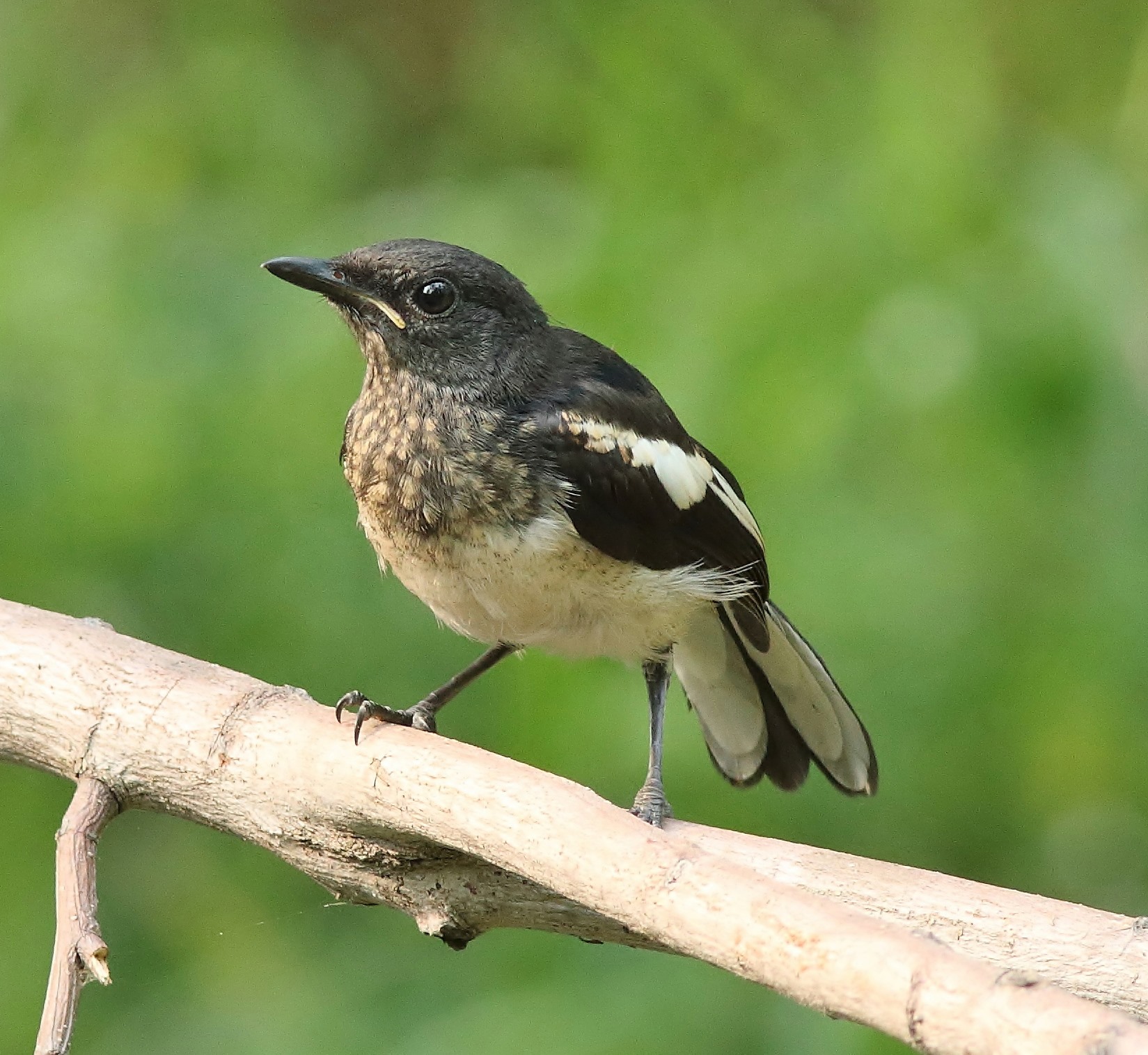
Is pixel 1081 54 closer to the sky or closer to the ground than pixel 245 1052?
closer to the sky

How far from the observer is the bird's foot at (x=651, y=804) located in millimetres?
3461

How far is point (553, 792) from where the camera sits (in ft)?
8.37

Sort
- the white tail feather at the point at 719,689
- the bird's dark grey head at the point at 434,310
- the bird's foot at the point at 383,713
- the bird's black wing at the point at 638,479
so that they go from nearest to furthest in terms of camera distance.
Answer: the bird's foot at the point at 383,713 < the bird's black wing at the point at 638,479 < the bird's dark grey head at the point at 434,310 < the white tail feather at the point at 719,689

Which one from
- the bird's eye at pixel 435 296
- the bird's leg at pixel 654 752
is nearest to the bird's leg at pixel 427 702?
the bird's leg at pixel 654 752

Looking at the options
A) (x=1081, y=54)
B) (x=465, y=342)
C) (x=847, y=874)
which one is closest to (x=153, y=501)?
(x=465, y=342)

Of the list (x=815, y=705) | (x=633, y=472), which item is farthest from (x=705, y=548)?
(x=815, y=705)

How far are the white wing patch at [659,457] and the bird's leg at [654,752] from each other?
1.44 feet

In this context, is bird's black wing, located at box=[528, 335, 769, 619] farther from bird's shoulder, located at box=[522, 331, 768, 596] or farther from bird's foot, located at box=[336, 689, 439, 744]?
bird's foot, located at box=[336, 689, 439, 744]

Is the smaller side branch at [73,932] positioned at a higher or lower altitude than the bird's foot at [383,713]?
lower

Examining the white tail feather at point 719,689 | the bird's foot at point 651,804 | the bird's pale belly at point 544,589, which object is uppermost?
the bird's pale belly at point 544,589

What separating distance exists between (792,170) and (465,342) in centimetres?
118

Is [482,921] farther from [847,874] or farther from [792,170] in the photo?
[792,170]

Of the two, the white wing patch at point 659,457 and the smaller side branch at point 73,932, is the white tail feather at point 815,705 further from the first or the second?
the smaller side branch at point 73,932

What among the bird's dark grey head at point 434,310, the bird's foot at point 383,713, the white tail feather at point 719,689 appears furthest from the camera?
the white tail feather at point 719,689
